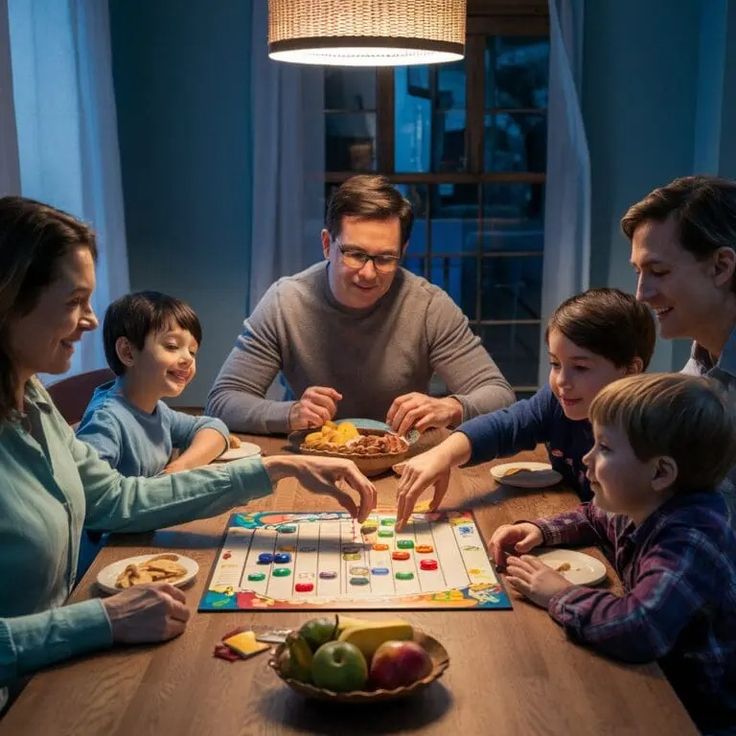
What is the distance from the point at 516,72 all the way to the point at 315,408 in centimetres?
274

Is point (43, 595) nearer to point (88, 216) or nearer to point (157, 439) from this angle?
point (157, 439)

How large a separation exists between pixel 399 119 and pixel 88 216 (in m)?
1.53

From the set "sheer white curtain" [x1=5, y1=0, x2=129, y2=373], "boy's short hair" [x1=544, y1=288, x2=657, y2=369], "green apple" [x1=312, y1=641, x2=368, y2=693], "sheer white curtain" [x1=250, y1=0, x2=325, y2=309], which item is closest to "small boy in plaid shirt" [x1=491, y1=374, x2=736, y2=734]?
"green apple" [x1=312, y1=641, x2=368, y2=693]

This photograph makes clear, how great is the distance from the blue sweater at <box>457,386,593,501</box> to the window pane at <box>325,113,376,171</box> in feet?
8.67

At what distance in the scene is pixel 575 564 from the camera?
169cm

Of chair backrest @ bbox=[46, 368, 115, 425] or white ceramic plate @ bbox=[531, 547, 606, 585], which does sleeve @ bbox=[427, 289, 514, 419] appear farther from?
white ceramic plate @ bbox=[531, 547, 606, 585]

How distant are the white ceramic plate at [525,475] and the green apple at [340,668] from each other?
3.21 feet

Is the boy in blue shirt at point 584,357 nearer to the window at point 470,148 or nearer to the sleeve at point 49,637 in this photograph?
the sleeve at point 49,637

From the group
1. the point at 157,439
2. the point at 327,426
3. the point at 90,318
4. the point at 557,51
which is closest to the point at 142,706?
the point at 90,318

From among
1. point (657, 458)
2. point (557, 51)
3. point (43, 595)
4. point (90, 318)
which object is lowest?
point (43, 595)

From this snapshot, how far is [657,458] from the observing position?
4.91 feet

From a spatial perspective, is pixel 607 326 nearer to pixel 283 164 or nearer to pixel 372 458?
pixel 372 458

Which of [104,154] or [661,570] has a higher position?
[104,154]

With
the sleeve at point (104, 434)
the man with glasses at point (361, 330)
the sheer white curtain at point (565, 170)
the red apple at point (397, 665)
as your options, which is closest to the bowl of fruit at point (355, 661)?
the red apple at point (397, 665)
